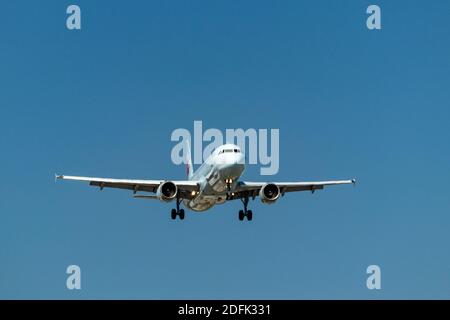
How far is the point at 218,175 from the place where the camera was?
258 feet

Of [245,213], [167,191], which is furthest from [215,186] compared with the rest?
[245,213]

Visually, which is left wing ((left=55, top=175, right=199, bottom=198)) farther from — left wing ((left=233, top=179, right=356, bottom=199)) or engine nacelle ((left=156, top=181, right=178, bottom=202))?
left wing ((left=233, top=179, right=356, bottom=199))

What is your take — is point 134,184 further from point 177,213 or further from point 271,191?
point 271,191

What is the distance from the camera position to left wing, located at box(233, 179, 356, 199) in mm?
83688

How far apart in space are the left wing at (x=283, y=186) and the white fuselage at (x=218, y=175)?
2094mm

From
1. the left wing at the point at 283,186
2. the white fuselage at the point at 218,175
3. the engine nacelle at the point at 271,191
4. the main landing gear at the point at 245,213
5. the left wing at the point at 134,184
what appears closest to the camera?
the white fuselage at the point at 218,175

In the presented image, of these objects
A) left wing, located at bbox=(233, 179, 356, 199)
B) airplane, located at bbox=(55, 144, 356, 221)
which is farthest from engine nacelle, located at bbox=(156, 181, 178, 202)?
left wing, located at bbox=(233, 179, 356, 199)

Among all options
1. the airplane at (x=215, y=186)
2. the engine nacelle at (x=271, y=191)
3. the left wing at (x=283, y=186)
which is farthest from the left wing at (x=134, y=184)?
the engine nacelle at (x=271, y=191)

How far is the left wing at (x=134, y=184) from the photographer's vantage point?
83500mm

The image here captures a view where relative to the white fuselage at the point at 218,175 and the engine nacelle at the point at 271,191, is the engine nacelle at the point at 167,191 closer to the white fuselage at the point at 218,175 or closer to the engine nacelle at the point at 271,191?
the white fuselage at the point at 218,175

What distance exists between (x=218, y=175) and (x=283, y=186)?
1021cm
